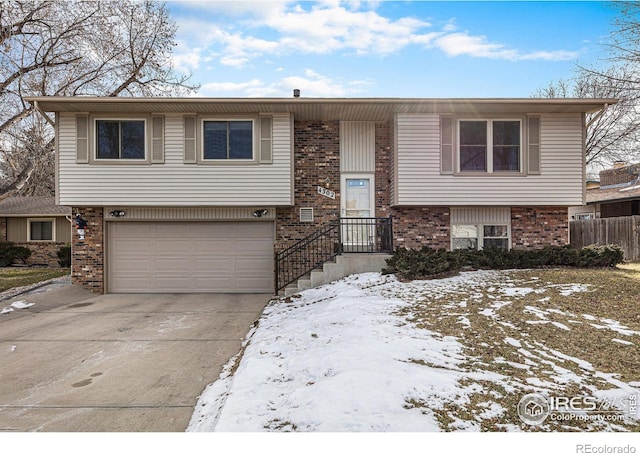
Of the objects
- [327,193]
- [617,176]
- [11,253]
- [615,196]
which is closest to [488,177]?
[327,193]

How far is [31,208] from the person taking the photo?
18.4 meters

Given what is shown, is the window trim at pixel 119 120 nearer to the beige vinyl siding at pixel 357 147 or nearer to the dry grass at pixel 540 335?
the beige vinyl siding at pixel 357 147

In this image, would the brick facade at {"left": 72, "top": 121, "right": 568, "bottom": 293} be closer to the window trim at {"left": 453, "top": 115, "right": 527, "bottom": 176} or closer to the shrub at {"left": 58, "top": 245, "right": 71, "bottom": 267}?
the window trim at {"left": 453, "top": 115, "right": 527, "bottom": 176}

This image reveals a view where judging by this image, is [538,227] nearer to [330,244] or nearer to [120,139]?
[330,244]

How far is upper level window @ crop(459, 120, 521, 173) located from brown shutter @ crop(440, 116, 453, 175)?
297 millimetres

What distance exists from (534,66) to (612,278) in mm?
6523

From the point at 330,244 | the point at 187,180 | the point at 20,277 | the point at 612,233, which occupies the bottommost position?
the point at 20,277

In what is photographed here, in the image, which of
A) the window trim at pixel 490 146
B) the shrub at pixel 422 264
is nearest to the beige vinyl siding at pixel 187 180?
the shrub at pixel 422 264

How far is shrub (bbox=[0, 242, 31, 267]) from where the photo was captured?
1675 cm

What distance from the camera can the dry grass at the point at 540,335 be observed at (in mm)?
3348

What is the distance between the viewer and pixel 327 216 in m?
10.6

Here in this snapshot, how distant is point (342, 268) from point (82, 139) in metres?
7.58

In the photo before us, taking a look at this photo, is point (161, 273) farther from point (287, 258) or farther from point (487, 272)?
point (487, 272)

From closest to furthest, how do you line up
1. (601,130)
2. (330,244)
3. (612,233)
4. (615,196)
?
(330,244) → (612,233) → (615,196) → (601,130)
